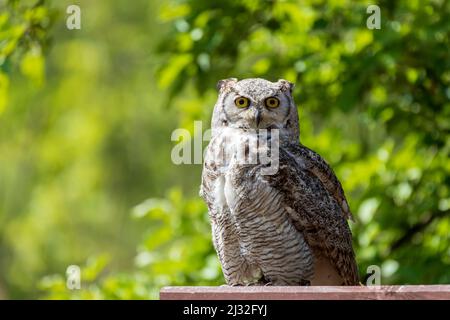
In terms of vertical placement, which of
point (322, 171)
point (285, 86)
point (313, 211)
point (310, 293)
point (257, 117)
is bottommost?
point (310, 293)

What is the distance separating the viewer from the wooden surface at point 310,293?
2.56 metres

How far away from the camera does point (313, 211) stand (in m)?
3.37

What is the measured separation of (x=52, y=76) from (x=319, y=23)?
10520mm

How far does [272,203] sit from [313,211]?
0.51 ft

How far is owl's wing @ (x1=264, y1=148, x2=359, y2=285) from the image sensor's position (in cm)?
333

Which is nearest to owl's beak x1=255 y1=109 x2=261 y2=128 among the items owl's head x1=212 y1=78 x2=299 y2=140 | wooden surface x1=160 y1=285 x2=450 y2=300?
owl's head x1=212 y1=78 x2=299 y2=140

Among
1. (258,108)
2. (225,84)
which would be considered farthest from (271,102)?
(225,84)

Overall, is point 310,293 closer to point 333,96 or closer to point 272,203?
point 272,203

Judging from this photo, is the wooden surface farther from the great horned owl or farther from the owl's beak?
the owl's beak

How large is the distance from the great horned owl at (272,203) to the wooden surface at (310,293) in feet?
2.06

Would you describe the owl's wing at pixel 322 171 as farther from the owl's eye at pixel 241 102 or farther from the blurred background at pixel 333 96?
the blurred background at pixel 333 96

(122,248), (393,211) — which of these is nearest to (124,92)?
(122,248)

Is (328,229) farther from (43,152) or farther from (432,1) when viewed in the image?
(43,152)

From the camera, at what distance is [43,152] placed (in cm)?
1466
